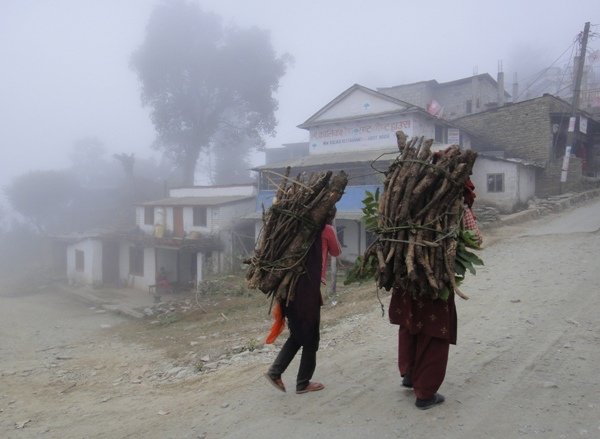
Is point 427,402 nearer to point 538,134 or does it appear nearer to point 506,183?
point 506,183

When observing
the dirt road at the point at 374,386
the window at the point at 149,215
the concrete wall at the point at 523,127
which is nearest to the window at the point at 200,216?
the window at the point at 149,215

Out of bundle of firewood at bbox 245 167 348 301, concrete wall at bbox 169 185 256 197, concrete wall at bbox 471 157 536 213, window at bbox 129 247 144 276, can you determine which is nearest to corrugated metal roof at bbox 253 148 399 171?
concrete wall at bbox 169 185 256 197

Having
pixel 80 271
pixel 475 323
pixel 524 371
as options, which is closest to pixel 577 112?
pixel 475 323

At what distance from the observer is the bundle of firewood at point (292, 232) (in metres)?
3.73

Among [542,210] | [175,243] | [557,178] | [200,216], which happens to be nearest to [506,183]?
[542,210]

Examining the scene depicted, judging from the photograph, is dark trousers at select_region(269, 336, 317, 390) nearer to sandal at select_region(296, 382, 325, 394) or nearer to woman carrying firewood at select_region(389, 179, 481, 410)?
sandal at select_region(296, 382, 325, 394)

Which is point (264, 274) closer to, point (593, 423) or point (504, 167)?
point (593, 423)

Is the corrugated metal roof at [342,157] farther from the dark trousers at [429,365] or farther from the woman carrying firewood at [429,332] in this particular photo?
the dark trousers at [429,365]

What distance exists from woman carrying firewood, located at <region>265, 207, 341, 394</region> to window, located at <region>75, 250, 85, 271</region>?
79.7 ft

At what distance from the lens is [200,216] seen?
73.0ft

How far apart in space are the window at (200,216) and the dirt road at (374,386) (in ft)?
44.2

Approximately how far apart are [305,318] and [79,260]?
82.7 ft

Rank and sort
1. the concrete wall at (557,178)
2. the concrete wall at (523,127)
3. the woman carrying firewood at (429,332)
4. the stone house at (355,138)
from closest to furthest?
the woman carrying firewood at (429,332)
the stone house at (355,138)
the concrete wall at (557,178)
the concrete wall at (523,127)

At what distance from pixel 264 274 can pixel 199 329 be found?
753 cm
